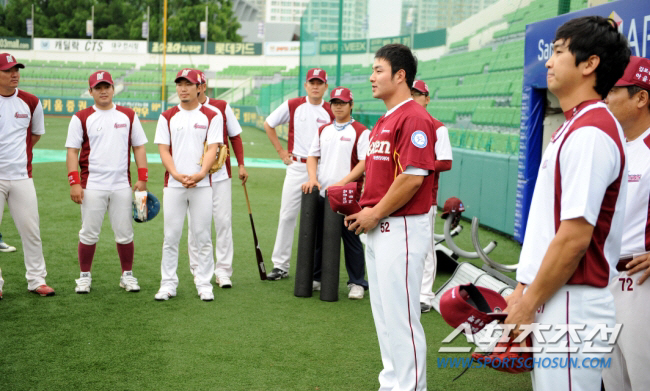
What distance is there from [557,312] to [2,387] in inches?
127

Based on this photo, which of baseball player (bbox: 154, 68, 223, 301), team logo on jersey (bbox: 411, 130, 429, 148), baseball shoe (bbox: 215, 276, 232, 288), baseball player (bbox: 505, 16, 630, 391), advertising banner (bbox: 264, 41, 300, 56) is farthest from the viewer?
advertising banner (bbox: 264, 41, 300, 56)

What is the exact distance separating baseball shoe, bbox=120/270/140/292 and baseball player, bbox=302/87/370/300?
1.86 meters

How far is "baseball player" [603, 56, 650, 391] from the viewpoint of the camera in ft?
8.39

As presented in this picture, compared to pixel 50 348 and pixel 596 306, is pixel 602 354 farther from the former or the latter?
pixel 50 348

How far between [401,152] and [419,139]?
0.11 metres

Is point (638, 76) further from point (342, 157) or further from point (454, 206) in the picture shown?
point (342, 157)

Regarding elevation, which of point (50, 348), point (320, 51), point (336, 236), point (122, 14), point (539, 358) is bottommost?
point (50, 348)

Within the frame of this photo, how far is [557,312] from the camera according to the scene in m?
1.90

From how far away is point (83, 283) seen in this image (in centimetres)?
553

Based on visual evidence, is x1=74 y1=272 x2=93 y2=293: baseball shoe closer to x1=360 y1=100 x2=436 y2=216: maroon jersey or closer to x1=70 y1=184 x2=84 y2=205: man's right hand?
x1=70 y1=184 x2=84 y2=205: man's right hand

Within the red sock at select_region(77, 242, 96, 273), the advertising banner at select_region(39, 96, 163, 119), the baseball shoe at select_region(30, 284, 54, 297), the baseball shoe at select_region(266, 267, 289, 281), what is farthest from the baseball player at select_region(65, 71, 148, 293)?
the advertising banner at select_region(39, 96, 163, 119)

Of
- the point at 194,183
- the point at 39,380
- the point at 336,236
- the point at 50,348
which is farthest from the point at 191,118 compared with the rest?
the point at 39,380

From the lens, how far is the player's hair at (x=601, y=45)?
6.18 ft

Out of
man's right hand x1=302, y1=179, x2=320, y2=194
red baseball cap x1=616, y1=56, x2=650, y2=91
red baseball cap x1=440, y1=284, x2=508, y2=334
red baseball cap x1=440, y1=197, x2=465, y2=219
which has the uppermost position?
red baseball cap x1=616, y1=56, x2=650, y2=91
